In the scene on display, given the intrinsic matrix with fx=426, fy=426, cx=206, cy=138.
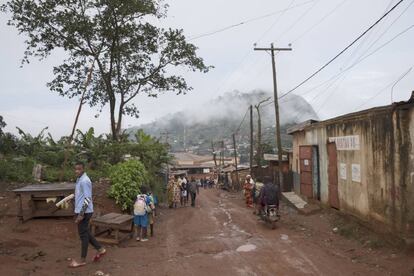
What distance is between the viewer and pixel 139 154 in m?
21.8

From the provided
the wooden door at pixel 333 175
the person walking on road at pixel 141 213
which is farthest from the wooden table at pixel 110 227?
the wooden door at pixel 333 175

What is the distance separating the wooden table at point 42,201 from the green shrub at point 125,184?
252 cm

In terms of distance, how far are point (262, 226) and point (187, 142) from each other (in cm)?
13660

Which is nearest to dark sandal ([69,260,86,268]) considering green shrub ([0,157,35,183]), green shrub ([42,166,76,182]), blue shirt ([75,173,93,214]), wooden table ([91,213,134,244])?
blue shirt ([75,173,93,214])

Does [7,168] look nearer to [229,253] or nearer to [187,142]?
[229,253]

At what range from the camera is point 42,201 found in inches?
466

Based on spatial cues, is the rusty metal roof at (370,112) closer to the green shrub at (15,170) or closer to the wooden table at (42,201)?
the wooden table at (42,201)

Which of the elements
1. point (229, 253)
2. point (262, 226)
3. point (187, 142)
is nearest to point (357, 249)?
point (229, 253)

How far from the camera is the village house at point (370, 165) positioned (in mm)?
9820

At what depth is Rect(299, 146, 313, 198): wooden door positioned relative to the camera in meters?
18.1

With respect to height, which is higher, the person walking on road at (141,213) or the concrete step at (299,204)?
the person walking on road at (141,213)

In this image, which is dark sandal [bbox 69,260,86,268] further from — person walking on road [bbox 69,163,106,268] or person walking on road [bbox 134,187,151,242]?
person walking on road [bbox 134,187,151,242]

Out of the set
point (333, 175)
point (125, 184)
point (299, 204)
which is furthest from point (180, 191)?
point (333, 175)

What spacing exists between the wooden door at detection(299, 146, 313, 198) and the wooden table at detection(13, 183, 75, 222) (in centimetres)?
1018
